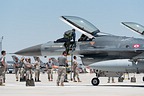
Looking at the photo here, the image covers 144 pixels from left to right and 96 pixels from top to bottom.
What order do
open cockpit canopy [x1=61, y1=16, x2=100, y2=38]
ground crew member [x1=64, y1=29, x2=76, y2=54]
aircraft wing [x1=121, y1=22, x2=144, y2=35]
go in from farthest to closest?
aircraft wing [x1=121, y1=22, x2=144, y2=35]
open cockpit canopy [x1=61, y1=16, x2=100, y2=38]
ground crew member [x1=64, y1=29, x2=76, y2=54]

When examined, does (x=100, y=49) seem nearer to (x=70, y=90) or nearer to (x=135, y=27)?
(x=135, y=27)

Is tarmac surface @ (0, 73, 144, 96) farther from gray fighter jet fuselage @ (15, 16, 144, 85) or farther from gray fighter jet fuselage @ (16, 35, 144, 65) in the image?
gray fighter jet fuselage @ (16, 35, 144, 65)

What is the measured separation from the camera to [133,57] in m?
18.1

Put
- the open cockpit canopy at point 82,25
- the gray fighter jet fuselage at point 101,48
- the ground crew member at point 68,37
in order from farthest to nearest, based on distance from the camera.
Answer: the open cockpit canopy at point 82,25
the ground crew member at point 68,37
the gray fighter jet fuselage at point 101,48

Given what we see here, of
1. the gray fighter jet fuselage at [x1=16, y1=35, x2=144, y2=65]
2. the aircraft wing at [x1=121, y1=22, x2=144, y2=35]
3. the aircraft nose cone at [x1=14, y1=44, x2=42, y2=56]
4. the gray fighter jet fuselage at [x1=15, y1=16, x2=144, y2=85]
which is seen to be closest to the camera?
the gray fighter jet fuselage at [x1=15, y1=16, x2=144, y2=85]

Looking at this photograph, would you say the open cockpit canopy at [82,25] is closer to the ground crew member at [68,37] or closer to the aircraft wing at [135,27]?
the ground crew member at [68,37]

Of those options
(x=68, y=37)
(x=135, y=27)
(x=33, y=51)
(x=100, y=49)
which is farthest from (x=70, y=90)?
(x=135, y=27)

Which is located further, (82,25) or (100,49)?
(82,25)

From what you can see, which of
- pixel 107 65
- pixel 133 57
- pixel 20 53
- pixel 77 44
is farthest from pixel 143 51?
pixel 20 53

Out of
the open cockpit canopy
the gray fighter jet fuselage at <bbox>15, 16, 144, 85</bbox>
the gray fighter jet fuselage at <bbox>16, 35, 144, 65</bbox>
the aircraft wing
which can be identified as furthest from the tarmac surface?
the aircraft wing

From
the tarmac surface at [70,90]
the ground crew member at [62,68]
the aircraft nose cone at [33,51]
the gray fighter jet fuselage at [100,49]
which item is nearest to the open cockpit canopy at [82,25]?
the gray fighter jet fuselage at [100,49]

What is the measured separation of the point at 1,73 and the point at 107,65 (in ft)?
15.9

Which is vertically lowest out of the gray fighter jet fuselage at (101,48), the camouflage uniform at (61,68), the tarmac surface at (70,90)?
the tarmac surface at (70,90)

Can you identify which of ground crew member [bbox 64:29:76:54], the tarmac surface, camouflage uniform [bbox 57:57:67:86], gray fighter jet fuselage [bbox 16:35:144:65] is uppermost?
ground crew member [bbox 64:29:76:54]
